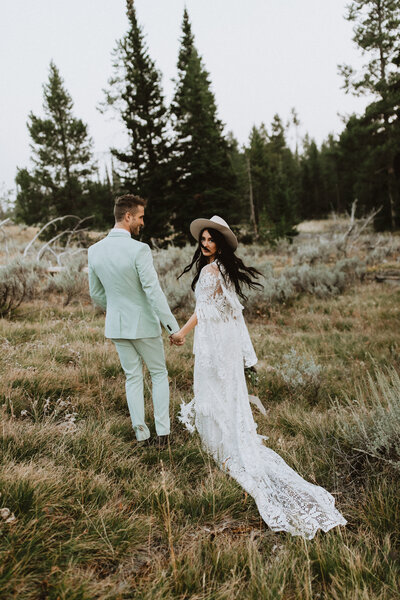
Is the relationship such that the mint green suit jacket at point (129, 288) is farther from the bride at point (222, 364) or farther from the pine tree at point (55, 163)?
the pine tree at point (55, 163)

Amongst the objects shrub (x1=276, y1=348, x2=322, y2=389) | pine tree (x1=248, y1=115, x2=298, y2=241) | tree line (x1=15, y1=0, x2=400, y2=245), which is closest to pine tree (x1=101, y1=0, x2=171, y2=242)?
tree line (x1=15, y1=0, x2=400, y2=245)

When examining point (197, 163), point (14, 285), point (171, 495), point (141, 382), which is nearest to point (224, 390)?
point (141, 382)

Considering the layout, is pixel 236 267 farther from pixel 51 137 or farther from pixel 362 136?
pixel 362 136

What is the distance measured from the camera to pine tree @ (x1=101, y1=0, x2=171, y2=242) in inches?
930

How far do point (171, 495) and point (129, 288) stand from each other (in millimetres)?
1737

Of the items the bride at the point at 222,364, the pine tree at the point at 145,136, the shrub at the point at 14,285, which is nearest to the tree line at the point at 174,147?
the pine tree at the point at 145,136

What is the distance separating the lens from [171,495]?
2570 millimetres

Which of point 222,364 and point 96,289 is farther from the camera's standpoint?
point 96,289

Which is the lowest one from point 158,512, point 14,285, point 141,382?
point 158,512

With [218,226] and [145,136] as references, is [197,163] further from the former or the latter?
[218,226]

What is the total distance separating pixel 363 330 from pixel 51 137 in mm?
26212

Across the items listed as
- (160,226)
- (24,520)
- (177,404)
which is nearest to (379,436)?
(177,404)

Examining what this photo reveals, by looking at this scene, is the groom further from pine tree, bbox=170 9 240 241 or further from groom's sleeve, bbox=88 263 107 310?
pine tree, bbox=170 9 240 241

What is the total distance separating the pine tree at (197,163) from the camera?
2453 centimetres
